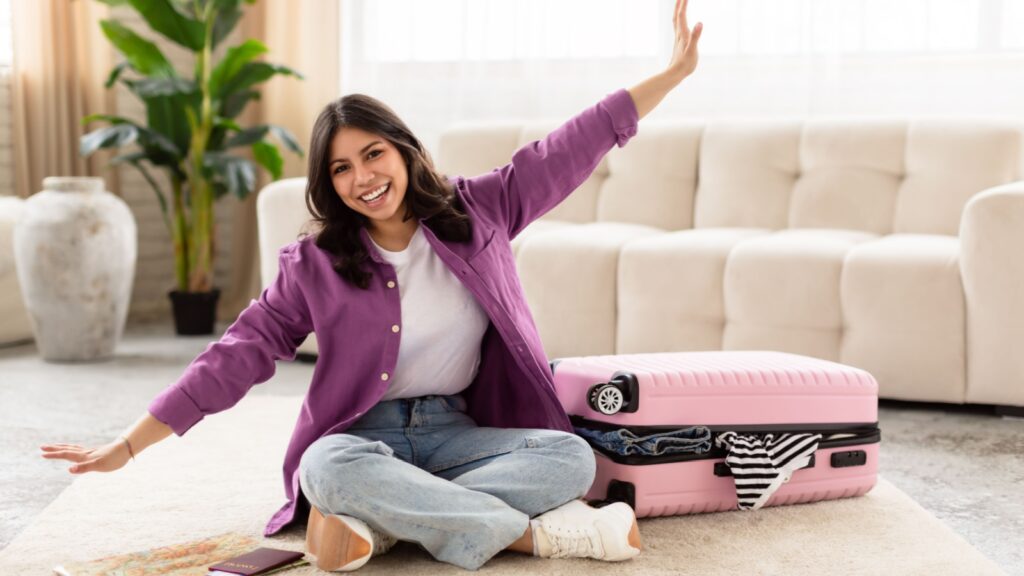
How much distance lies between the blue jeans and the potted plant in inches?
81.8

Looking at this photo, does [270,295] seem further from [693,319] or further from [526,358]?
[693,319]

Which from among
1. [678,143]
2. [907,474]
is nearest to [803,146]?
[678,143]

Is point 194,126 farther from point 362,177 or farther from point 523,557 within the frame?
point 523,557

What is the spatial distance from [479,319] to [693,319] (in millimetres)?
1164

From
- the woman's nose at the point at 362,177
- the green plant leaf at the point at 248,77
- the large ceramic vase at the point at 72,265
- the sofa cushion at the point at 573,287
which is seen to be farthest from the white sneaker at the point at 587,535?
the green plant leaf at the point at 248,77

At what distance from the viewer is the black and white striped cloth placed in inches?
72.8

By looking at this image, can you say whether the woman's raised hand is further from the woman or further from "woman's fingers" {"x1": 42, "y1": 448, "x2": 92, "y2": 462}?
"woman's fingers" {"x1": 42, "y1": 448, "x2": 92, "y2": 462}

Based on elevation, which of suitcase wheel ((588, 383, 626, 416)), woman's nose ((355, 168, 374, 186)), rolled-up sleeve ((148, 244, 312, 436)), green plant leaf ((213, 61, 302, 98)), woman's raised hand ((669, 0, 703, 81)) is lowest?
suitcase wheel ((588, 383, 626, 416))

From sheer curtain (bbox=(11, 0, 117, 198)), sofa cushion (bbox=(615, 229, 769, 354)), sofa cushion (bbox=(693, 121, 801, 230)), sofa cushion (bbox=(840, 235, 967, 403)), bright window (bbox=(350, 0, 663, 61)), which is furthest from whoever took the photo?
sheer curtain (bbox=(11, 0, 117, 198))

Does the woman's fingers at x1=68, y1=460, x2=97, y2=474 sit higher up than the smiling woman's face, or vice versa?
the smiling woman's face

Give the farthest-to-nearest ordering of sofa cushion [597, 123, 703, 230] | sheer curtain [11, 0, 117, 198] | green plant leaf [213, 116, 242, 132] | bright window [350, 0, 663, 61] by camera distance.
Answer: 1. sheer curtain [11, 0, 117, 198]
2. bright window [350, 0, 663, 61]
3. green plant leaf [213, 116, 242, 132]
4. sofa cushion [597, 123, 703, 230]

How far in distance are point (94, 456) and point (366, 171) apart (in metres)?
0.55

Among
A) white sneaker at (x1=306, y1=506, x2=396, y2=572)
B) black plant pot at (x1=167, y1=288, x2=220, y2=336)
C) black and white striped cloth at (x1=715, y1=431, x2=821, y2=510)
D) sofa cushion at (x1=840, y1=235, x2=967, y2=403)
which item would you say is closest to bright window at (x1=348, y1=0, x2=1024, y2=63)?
black plant pot at (x1=167, y1=288, x2=220, y2=336)

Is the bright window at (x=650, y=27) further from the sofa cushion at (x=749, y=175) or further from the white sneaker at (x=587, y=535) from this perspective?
the white sneaker at (x=587, y=535)
